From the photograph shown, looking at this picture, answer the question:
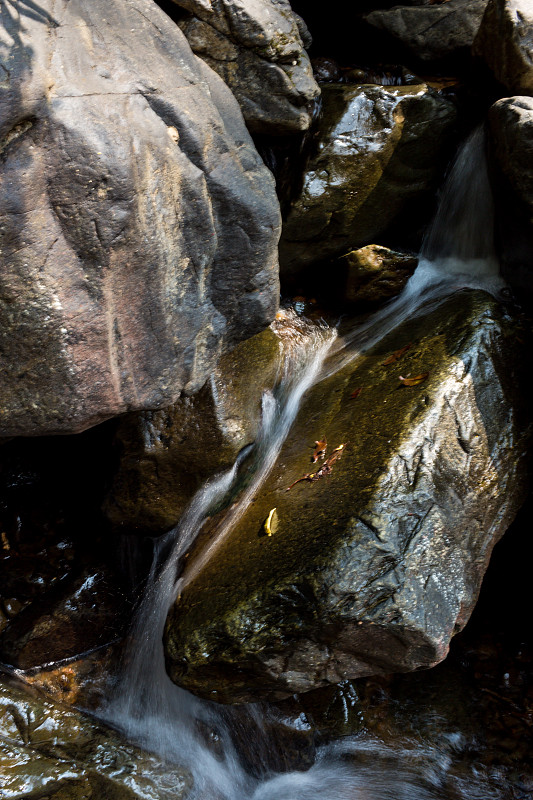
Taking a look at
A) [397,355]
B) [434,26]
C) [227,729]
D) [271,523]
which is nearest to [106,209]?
[271,523]

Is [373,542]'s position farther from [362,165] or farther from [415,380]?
[362,165]

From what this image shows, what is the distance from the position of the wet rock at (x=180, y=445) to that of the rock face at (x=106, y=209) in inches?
25.6

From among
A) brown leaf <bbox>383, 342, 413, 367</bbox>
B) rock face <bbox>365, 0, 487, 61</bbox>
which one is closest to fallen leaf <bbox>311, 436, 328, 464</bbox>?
brown leaf <bbox>383, 342, 413, 367</bbox>

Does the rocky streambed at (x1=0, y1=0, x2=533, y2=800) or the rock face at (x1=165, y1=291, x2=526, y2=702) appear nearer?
the rocky streambed at (x1=0, y1=0, x2=533, y2=800)

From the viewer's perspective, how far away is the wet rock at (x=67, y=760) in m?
2.91

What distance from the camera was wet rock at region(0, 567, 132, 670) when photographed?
12.4ft

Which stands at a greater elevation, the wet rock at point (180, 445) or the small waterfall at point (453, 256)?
the small waterfall at point (453, 256)

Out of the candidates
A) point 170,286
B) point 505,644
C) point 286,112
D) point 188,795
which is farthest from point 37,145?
point 505,644

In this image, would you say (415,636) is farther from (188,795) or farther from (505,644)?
(505,644)

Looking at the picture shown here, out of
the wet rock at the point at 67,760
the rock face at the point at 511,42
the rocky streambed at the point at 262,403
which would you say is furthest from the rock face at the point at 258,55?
the wet rock at the point at 67,760

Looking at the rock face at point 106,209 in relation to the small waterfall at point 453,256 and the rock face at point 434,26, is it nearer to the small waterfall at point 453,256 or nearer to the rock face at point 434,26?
the small waterfall at point 453,256

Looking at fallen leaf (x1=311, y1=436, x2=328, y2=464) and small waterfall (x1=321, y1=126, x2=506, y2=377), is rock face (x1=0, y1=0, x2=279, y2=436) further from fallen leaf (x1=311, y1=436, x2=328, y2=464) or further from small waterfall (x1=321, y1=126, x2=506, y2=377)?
small waterfall (x1=321, y1=126, x2=506, y2=377)

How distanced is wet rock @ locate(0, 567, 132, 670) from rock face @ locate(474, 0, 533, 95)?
170 inches

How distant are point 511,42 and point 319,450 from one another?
3075 millimetres
